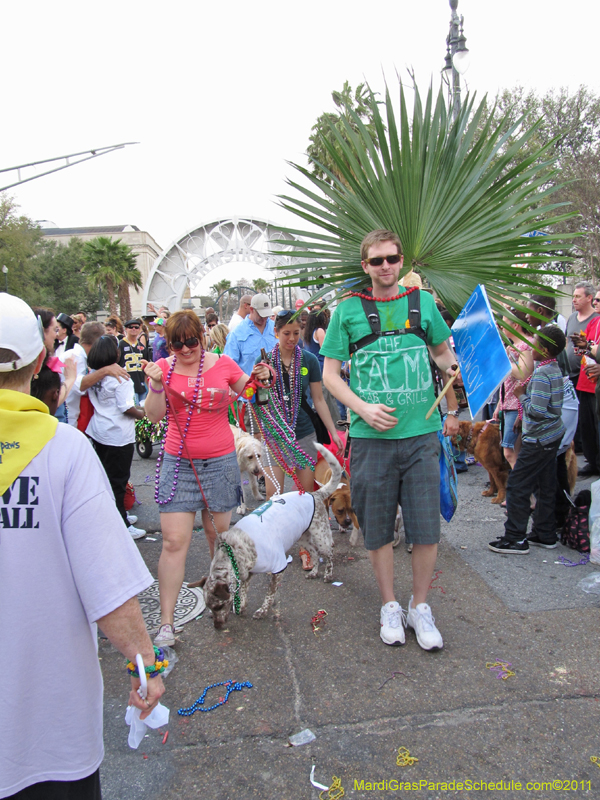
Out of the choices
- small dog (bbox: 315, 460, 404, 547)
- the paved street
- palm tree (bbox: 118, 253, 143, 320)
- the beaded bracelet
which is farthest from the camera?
palm tree (bbox: 118, 253, 143, 320)

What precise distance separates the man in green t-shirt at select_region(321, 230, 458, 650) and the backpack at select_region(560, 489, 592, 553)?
2.06 meters

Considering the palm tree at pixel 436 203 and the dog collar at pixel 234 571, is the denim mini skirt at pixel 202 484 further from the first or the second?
the palm tree at pixel 436 203

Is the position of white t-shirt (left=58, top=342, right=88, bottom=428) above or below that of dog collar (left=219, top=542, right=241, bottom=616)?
above

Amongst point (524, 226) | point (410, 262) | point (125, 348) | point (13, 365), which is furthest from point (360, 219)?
point (125, 348)

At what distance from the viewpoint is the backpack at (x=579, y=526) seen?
4.62 m

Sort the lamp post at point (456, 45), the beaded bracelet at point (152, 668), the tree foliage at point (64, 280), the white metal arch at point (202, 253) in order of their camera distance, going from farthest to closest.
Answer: the tree foliage at point (64, 280), the white metal arch at point (202, 253), the lamp post at point (456, 45), the beaded bracelet at point (152, 668)

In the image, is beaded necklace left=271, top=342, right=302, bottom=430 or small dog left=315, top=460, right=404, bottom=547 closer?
beaded necklace left=271, top=342, right=302, bottom=430

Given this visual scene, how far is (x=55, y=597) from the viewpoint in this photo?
1411 millimetres

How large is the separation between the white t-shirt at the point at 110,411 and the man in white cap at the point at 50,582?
12.4 feet

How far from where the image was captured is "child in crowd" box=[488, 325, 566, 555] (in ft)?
14.8

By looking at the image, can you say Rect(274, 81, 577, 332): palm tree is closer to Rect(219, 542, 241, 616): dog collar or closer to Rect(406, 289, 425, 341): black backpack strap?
Rect(406, 289, 425, 341): black backpack strap

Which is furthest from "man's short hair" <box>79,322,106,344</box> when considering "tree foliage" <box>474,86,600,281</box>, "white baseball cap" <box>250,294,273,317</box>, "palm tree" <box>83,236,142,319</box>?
"palm tree" <box>83,236,142,319</box>

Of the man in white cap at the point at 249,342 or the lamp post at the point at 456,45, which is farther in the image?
the lamp post at the point at 456,45

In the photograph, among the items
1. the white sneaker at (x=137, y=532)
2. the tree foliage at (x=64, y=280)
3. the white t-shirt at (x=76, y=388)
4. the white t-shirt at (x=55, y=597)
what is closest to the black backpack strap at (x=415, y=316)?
the white t-shirt at (x=55, y=597)
